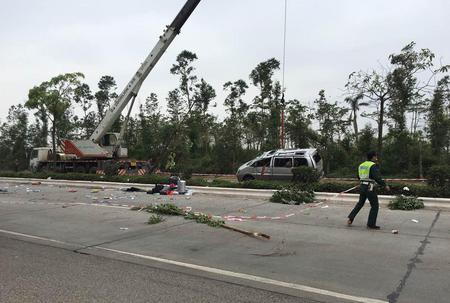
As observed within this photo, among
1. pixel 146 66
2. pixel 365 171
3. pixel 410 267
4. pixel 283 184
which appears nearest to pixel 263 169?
pixel 283 184

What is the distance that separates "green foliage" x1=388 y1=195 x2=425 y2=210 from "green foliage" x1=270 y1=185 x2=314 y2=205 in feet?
8.78

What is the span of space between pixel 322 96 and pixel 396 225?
76.3 feet

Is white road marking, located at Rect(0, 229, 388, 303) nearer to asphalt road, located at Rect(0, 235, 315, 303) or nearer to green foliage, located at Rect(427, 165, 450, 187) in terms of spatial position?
asphalt road, located at Rect(0, 235, 315, 303)

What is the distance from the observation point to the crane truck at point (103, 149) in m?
28.6

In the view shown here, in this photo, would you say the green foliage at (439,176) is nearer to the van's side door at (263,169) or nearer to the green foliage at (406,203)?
the green foliage at (406,203)

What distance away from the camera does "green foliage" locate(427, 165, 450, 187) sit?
13.6m

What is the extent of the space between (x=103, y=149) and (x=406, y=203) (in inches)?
954

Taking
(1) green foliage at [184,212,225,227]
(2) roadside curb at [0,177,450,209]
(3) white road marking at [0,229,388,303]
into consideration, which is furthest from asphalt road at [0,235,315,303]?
(2) roadside curb at [0,177,450,209]

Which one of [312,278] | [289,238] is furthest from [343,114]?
[312,278]

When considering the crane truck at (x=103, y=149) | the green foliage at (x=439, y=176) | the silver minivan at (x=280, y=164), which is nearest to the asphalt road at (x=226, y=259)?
the green foliage at (x=439, y=176)

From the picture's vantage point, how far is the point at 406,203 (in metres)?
12.8

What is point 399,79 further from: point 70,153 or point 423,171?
point 70,153

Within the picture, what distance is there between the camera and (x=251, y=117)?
3503cm

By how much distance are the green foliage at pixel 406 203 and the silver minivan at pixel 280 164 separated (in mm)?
6024
